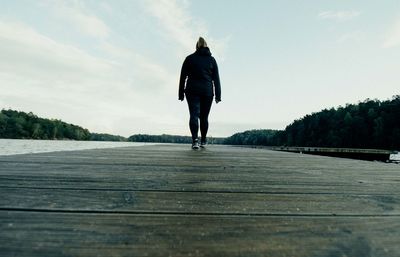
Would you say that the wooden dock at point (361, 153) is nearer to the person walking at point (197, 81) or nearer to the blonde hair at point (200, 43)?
the person walking at point (197, 81)

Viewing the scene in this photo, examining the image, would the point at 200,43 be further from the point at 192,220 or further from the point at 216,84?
the point at 192,220

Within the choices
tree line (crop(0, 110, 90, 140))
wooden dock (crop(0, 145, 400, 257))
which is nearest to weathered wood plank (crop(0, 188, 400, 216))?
wooden dock (crop(0, 145, 400, 257))

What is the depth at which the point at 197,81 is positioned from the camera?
7.08 metres

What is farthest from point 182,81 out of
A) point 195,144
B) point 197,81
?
point 195,144

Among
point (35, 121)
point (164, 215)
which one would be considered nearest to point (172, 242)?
point (164, 215)

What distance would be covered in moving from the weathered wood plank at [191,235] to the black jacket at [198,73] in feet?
19.5

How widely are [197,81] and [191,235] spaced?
618 cm

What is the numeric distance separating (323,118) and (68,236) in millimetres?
105954

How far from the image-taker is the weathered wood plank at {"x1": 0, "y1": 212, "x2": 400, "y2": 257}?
3.00ft

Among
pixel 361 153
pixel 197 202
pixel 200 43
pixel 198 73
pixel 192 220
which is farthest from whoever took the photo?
pixel 361 153

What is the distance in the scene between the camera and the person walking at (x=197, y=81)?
7.08m

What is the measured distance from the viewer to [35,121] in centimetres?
13050

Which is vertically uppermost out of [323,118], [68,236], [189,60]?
[323,118]

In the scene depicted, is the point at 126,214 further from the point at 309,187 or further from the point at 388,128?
the point at 388,128
